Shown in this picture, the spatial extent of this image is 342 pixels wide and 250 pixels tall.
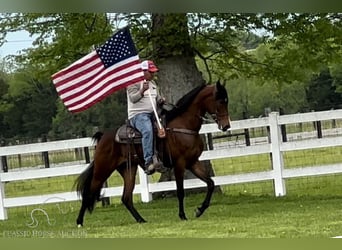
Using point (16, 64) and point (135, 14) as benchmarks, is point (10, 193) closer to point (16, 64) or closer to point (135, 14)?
point (16, 64)

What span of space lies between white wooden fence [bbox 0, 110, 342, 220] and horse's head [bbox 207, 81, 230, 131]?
0.68ft

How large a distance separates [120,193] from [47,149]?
0.71 metres

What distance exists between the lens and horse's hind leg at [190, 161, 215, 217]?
23.2 ft

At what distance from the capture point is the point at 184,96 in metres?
7.08

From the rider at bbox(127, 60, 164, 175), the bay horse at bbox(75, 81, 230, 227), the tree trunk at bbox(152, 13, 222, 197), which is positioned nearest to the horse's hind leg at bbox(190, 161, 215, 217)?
the bay horse at bbox(75, 81, 230, 227)

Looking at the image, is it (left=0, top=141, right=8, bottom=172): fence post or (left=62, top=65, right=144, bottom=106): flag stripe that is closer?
(left=62, top=65, right=144, bottom=106): flag stripe

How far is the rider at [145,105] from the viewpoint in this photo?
271 inches

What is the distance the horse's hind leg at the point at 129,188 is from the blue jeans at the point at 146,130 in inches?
11.2

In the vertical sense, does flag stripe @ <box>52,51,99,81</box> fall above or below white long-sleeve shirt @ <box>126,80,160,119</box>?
above

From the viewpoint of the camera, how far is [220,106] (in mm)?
6906

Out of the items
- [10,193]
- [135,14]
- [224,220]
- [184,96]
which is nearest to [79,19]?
[135,14]

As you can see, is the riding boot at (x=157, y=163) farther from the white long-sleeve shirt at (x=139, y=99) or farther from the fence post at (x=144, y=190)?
the fence post at (x=144, y=190)

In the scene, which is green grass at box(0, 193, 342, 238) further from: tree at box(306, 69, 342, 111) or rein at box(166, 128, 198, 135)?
tree at box(306, 69, 342, 111)

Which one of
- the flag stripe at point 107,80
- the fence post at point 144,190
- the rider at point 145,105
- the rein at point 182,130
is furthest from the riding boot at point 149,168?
the flag stripe at point 107,80
